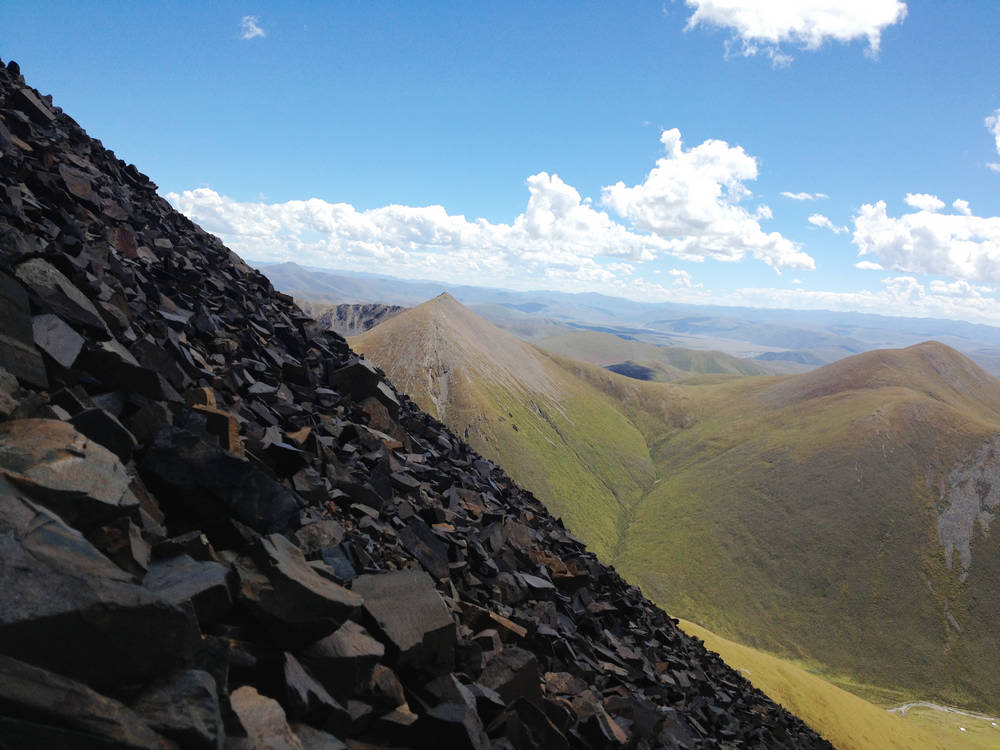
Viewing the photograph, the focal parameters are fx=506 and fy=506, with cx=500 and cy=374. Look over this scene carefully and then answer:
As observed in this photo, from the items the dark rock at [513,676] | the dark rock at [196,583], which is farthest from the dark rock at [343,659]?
the dark rock at [513,676]

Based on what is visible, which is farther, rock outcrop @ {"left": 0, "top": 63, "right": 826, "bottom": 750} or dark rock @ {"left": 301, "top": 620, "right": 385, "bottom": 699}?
dark rock @ {"left": 301, "top": 620, "right": 385, "bottom": 699}

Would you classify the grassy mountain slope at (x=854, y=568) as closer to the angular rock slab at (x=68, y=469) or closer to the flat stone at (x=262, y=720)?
the flat stone at (x=262, y=720)

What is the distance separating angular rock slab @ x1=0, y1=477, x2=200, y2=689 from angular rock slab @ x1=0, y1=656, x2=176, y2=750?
0.35 m

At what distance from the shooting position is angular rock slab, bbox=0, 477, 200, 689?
588 cm

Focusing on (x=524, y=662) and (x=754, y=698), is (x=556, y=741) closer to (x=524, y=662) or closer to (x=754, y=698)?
A: (x=524, y=662)

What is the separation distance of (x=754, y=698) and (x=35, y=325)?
43.2 m

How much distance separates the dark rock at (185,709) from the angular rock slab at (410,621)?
5.23 meters

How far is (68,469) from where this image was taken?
28.2 feet

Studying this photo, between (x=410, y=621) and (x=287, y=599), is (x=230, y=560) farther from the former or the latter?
(x=410, y=621)

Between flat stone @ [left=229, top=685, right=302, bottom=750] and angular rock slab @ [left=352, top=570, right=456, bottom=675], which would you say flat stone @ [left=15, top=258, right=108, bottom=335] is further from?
flat stone @ [left=229, top=685, right=302, bottom=750]

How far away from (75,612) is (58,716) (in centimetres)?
112

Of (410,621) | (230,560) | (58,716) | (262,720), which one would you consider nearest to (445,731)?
(410,621)

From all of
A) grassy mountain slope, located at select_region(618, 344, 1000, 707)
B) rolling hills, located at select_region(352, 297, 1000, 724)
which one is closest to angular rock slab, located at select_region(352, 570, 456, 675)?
rolling hills, located at select_region(352, 297, 1000, 724)

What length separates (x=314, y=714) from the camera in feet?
29.8
